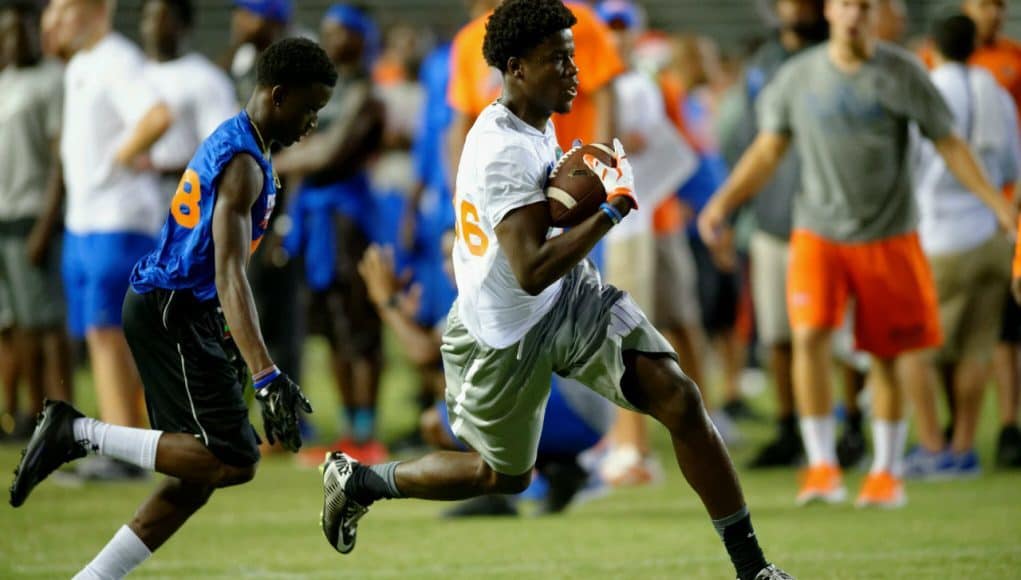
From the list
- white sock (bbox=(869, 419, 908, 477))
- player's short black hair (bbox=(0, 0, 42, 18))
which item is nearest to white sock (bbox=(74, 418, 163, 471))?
white sock (bbox=(869, 419, 908, 477))

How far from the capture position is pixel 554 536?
23.8 feet

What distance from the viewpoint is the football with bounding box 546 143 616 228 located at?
16.5 feet

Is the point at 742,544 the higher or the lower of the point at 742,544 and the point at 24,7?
the lower

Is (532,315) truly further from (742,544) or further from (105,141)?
(105,141)

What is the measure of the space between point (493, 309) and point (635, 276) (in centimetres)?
409

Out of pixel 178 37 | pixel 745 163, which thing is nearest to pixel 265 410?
pixel 745 163

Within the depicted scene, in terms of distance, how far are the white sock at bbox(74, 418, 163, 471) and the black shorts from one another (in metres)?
0.11

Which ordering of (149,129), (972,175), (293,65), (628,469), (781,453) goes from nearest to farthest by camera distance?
(293,65)
(972,175)
(149,129)
(628,469)
(781,453)

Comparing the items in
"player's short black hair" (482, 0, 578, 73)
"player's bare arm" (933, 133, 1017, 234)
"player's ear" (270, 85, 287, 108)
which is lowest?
"player's bare arm" (933, 133, 1017, 234)

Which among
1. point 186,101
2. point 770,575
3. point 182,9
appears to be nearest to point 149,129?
point 186,101

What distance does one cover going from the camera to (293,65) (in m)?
5.46

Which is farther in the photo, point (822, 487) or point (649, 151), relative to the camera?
point (649, 151)

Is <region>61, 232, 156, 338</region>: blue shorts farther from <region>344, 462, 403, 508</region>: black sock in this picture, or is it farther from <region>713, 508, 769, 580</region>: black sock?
<region>713, 508, 769, 580</region>: black sock

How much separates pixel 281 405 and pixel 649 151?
Answer: 4904 mm
